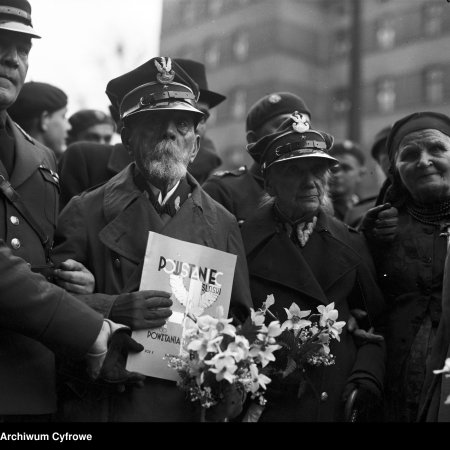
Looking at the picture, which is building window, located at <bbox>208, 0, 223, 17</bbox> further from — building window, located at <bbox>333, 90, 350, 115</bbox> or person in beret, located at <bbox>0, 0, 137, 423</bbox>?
person in beret, located at <bbox>0, 0, 137, 423</bbox>

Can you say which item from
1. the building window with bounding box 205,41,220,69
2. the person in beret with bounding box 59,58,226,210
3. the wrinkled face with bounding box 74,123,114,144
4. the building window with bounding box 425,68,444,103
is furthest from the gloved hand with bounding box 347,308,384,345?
the building window with bounding box 205,41,220,69

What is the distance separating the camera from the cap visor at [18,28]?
3848 millimetres

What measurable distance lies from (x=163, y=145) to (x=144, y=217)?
401 millimetres

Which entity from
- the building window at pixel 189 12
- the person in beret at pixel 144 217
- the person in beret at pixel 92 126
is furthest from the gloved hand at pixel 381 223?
the building window at pixel 189 12

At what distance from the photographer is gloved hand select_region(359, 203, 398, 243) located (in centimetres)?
486

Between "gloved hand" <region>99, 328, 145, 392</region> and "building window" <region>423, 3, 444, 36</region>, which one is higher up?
"building window" <region>423, 3, 444, 36</region>

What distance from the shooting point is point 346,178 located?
323 inches

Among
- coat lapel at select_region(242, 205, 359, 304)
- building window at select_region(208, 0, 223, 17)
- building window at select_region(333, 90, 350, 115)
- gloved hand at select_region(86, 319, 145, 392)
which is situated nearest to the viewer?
gloved hand at select_region(86, 319, 145, 392)

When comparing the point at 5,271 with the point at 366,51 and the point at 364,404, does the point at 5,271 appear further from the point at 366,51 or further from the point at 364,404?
the point at 366,51

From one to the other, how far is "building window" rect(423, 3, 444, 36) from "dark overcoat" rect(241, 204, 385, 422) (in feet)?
25.4

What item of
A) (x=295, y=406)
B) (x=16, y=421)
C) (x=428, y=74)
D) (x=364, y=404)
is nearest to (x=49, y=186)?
(x=16, y=421)

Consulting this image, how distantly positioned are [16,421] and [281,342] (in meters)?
1.31

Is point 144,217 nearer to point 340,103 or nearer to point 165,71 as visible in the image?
point 165,71

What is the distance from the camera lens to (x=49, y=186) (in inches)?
162
